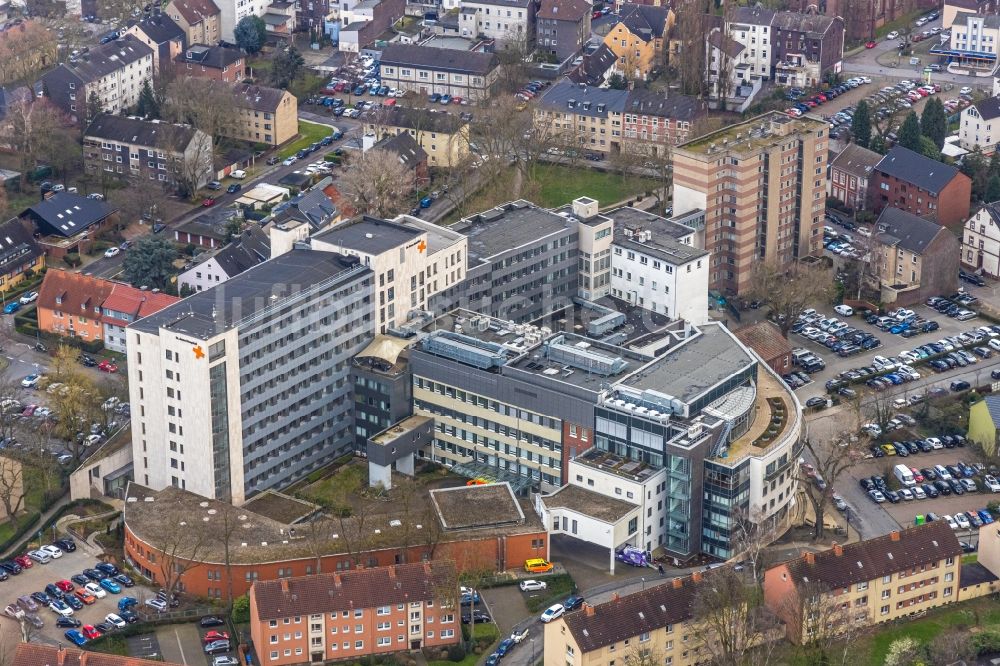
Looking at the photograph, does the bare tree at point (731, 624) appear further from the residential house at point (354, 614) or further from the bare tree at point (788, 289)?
the bare tree at point (788, 289)

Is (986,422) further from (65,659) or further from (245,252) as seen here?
(65,659)

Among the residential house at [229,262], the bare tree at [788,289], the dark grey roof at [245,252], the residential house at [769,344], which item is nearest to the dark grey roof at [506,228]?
the residential house at [769,344]

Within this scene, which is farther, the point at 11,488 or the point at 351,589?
the point at 11,488

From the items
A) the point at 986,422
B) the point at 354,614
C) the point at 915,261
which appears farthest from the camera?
the point at 915,261

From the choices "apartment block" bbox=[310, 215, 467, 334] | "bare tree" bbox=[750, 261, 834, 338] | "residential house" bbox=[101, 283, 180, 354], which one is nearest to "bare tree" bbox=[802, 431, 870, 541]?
"bare tree" bbox=[750, 261, 834, 338]

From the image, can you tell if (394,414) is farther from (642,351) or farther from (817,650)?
(817,650)

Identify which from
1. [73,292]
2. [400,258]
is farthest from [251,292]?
[73,292]
